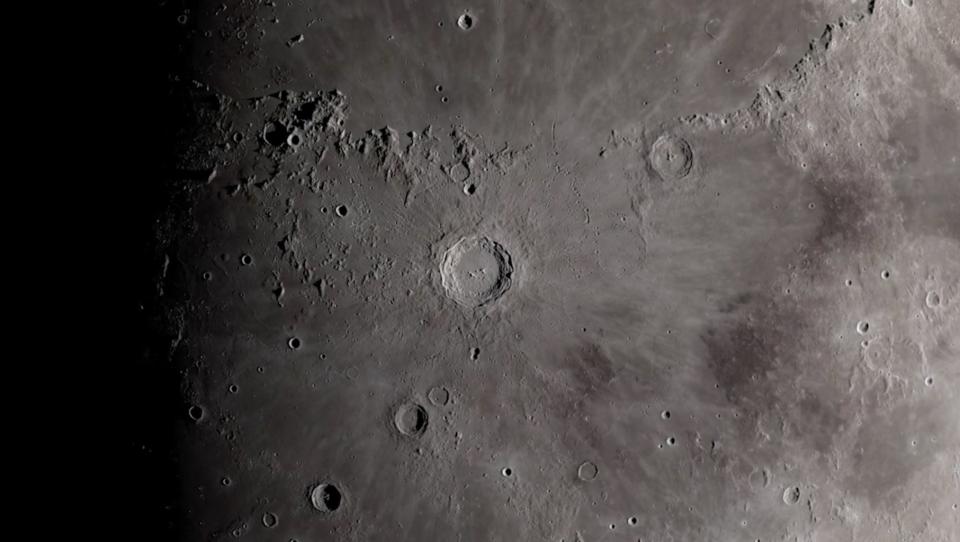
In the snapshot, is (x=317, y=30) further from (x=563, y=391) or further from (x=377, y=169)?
(x=563, y=391)

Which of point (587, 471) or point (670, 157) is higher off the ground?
point (670, 157)

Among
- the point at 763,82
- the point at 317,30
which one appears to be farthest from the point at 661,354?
the point at 317,30

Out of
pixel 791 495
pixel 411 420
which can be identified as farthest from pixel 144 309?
pixel 791 495

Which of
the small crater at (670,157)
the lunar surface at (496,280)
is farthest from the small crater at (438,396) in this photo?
the small crater at (670,157)

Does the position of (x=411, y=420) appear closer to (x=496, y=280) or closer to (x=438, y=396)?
(x=438, y=396)

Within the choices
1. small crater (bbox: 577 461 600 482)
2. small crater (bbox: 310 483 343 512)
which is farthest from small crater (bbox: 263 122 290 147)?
small crater (bbox: 577 461 600 482)

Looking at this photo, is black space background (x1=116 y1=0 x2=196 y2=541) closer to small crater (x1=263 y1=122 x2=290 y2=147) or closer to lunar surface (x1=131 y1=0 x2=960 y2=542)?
lunar surface (x1=131 y1=0 x2=960 y2=542)

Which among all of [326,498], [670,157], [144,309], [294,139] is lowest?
[326,498]
